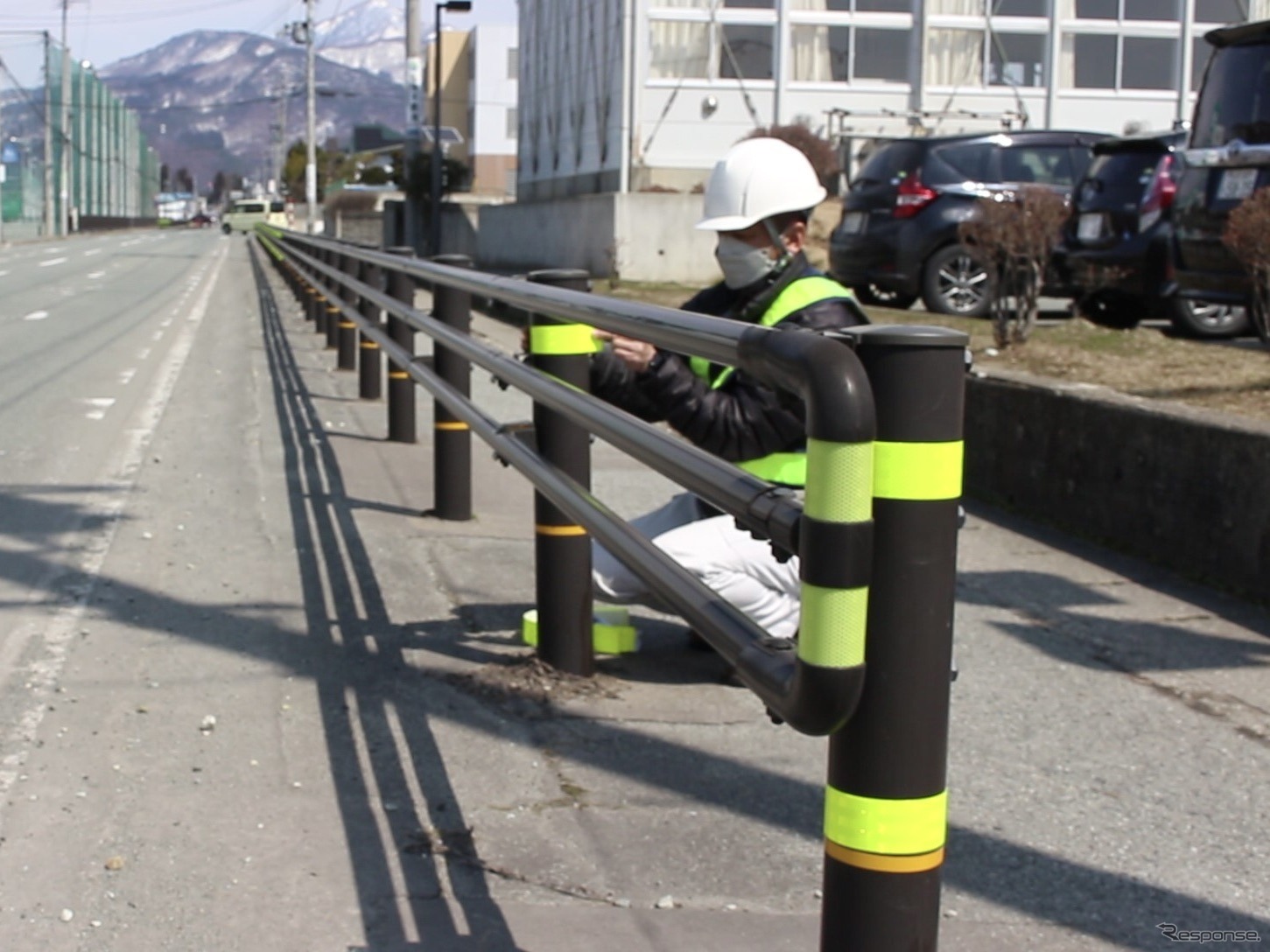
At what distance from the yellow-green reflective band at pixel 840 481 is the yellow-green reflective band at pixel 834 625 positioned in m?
0.09

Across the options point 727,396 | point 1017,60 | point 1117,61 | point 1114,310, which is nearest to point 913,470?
point 727,396

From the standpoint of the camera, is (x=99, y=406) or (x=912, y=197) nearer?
(x=99, y=406)

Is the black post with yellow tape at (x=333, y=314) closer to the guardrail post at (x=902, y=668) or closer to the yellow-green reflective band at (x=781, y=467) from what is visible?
the yellow-green reflective band at (x=781, y=467)

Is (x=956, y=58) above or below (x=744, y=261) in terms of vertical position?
above

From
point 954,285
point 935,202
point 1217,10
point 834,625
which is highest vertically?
point 1217,10

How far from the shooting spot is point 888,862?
219 cm

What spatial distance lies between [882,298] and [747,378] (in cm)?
1447

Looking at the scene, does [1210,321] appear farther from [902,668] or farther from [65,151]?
[65,151]

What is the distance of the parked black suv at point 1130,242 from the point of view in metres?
13.4

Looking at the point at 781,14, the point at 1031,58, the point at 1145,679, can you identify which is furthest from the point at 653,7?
the point at 1145,679

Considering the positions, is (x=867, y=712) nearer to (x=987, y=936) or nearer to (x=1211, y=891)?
(x=987, y=936)

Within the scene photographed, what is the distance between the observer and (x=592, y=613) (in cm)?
521

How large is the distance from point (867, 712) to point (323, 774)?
7.78 ft

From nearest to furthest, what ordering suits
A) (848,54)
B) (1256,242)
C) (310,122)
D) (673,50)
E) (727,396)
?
(727,396), (1256,242), (673,50), (848,54), (310,122)
